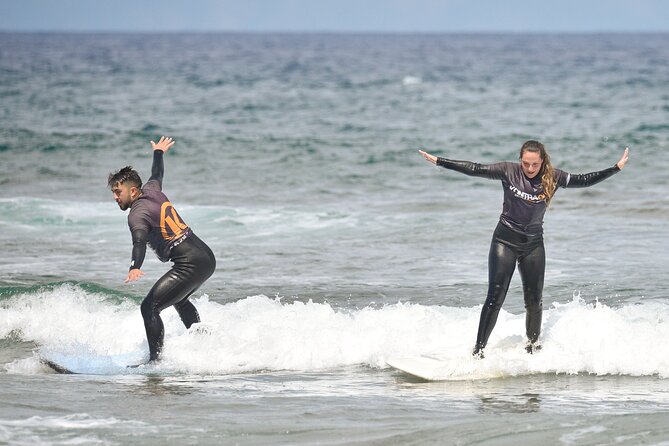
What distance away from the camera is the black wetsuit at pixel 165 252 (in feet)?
29.1

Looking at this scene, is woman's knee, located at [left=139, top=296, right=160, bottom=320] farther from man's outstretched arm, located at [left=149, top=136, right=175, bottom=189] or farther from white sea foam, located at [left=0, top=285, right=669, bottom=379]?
man's outstretched arm, located at [left=149, top=136, right=175, bottom=189]

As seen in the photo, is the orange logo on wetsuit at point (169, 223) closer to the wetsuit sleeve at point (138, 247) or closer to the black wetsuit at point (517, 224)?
the wetsuit sleeve at point (138, 247)

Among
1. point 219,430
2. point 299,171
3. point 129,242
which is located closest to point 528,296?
point 219,430

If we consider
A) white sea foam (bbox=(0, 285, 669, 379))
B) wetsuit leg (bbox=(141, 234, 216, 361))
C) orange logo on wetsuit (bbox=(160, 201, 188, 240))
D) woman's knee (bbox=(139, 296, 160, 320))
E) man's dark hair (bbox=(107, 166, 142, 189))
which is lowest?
white sea foam (bbox=(0, 285, 669, 379))

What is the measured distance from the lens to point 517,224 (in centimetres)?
848

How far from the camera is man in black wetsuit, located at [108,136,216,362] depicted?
29.0 ft

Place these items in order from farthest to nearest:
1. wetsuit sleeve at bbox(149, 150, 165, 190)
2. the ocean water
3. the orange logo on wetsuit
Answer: wetsuit sleeve at bbox(149, 150, 165, 190), the orange logo on wetsuit, the ocean water

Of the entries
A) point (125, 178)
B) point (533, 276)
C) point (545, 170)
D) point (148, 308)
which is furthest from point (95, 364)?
point (545, 170)

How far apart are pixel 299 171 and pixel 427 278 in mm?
11380

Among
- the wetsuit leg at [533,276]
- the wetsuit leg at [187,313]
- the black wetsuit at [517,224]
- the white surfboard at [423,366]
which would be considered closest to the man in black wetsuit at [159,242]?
the wetsuit leg at [187,313]

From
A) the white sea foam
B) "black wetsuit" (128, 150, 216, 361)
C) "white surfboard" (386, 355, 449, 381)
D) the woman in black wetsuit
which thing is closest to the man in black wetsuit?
"black wetsuit" (128, 150, 216, 361)

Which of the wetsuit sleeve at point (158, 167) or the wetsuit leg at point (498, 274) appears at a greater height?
the wetsuit sleeve at point (158, 167)

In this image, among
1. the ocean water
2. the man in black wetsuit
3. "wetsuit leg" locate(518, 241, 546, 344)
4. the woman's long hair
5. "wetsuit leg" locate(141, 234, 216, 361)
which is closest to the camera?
the ocean water

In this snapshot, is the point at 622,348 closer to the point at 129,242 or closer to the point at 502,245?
the point at 502,245
